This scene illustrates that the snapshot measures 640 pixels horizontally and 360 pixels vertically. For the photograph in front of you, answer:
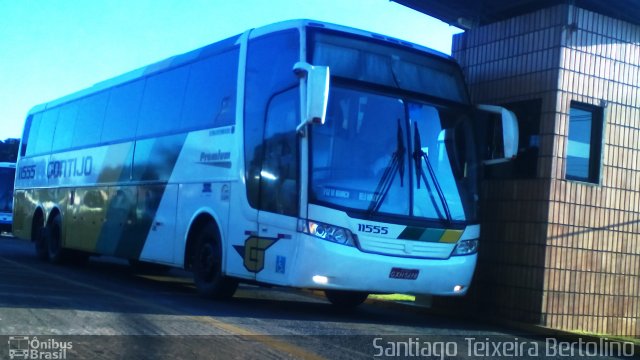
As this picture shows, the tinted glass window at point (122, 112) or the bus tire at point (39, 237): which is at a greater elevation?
the tinted glass window at point (122, 112)

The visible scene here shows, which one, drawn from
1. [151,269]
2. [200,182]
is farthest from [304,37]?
[151,269]

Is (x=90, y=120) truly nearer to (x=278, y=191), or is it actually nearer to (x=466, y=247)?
(x=278, y=191)

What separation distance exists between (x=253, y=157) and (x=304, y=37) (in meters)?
1.72

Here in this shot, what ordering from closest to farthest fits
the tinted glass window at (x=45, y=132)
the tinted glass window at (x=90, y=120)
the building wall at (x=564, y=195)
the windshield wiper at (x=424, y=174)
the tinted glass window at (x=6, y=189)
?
the windshield wiper at (x=424, y=174) < the building wall at (x=564, y=195) < the tinted glass window at (x=90, y=120) < the tinted glass window at (x=45, y=132) < the tinted glass window at (x=6, y=189)

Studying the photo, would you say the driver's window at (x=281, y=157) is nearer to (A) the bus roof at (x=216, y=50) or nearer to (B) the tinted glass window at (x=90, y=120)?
(A) the bus roof at (x=216, y=50)

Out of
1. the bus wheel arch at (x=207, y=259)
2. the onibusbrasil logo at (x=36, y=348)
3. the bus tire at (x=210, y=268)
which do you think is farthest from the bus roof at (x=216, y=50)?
the onibusbrasil logo at (x=36, y=348)

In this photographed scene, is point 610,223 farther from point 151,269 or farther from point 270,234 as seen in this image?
point 151,269

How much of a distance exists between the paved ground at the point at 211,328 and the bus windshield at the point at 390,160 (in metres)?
1.49

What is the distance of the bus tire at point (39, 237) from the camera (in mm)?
16672

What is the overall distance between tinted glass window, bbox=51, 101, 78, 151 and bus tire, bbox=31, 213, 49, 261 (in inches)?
Result: 73.9

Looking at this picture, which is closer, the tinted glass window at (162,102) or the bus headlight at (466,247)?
the bus headlight at (466,247)

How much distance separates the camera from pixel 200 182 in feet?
34.6

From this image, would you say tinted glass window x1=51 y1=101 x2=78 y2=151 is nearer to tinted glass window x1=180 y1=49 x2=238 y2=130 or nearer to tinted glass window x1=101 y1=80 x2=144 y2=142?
tinted glass window x1=101 y1=80 x2=144 y2=142

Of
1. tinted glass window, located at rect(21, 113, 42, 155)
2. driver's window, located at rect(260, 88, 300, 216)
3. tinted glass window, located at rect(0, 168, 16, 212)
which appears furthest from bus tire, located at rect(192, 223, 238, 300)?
tinted glass window, located at rect(0, 168, 16, 212)
